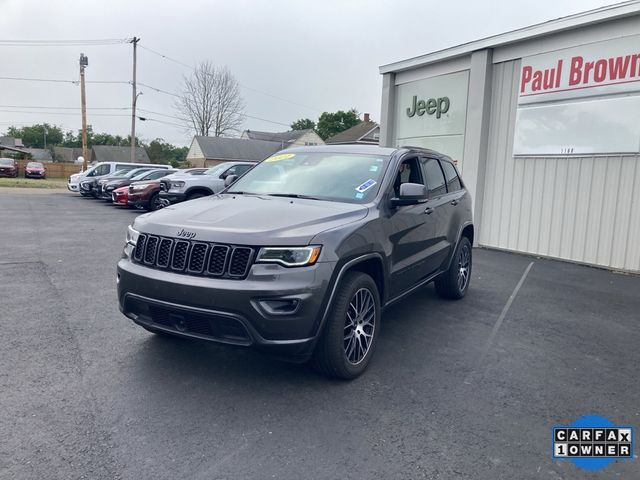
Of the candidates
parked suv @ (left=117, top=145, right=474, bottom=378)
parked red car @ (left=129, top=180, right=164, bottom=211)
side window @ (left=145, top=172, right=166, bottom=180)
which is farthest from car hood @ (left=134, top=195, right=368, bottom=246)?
side window @ (left=145, top=172, right=166, bottom=180)

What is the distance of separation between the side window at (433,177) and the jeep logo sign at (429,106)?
23.1 ft

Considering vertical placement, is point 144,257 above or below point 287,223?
below

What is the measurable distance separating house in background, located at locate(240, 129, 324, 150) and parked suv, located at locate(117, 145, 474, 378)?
5742 centimetres

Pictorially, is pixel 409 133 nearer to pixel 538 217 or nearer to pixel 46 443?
pixel 538 217

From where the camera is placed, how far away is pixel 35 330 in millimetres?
4598

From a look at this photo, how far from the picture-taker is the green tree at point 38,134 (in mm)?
107562

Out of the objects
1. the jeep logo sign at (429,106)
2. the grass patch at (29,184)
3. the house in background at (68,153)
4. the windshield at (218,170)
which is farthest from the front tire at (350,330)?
the house in background at (68,153)

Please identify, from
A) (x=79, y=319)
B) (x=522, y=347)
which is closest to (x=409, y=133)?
(x=522, y=347)

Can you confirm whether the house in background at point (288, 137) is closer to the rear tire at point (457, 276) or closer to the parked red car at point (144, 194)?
the parked red car at point (144, 194)

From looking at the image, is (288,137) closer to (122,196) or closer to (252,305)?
(122,196)

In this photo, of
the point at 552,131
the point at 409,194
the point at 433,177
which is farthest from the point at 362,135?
the point at 409,194

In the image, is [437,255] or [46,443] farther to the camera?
[437,255]

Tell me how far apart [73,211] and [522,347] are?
A: 14752mm

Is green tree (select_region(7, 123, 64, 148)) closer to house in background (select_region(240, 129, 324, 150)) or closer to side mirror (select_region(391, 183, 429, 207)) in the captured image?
house in background (select_region(240, 129, 324, 150))
